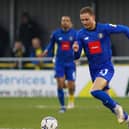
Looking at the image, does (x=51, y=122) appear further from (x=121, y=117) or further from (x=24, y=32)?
(x=24, y=32)

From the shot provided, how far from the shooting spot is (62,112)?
18.3m

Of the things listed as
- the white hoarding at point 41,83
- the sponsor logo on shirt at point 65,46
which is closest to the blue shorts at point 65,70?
the sponsor logo on shirt at point 65,46

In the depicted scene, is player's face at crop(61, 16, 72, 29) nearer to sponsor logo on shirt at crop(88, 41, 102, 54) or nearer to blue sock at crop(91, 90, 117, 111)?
sponsor logo on shirt at crop(88, 41, 102, 54)

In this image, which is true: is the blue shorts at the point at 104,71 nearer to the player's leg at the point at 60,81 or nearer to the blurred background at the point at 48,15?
the player's leg at the point at 60,81

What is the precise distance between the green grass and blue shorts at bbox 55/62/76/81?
0.91 m

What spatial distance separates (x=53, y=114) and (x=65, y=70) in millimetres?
2282

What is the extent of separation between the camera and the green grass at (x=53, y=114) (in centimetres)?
1478

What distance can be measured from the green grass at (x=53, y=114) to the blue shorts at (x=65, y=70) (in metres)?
0.91

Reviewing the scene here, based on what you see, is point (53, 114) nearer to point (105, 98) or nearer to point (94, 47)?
point (94, 47)

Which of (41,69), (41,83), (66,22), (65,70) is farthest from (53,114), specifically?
(41,69)

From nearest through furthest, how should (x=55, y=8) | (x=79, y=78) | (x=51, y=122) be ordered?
(x=51, y=122), (x=79, y=78), (x=55, y=8)

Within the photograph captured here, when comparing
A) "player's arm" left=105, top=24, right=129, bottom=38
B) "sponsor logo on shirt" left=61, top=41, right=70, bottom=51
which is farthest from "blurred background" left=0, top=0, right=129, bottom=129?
"player's arm" left=105, top=24, right=129, bottom=38

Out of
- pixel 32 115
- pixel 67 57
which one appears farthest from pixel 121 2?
pixel 32 115

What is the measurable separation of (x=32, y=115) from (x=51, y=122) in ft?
16.9
